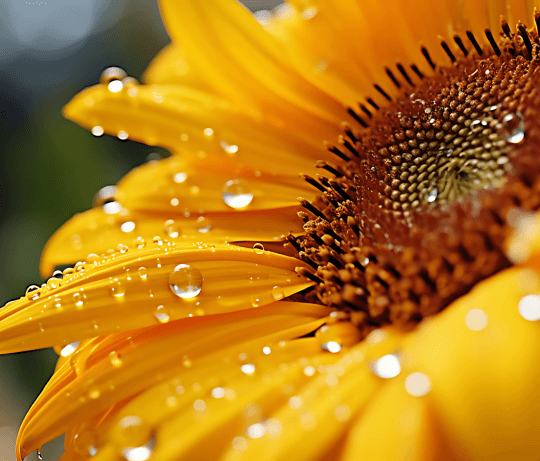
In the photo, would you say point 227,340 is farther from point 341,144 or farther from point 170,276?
point 341,144

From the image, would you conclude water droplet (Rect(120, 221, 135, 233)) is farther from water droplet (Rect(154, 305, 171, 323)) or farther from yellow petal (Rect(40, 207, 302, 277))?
water droplet (Rect(154, 305, 171, 323))

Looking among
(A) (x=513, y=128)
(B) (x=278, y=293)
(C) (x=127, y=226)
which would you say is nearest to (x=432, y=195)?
(A) (x=513, y=128)

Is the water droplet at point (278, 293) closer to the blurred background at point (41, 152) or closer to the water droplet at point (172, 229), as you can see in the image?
the water droplet at point (172, 229)

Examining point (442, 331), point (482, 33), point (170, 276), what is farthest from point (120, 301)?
point (482, 33)

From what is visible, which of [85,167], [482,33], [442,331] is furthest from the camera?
[85,167]

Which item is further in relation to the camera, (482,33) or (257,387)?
(482,33)

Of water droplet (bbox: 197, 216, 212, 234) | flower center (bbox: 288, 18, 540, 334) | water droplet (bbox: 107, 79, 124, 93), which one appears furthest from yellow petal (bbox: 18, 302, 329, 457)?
water droplet (bbox: 107, 79, 124, 93)

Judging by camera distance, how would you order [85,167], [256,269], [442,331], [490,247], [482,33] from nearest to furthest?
[442,331], [490,247], [256,269], [482,33], [85,167]
